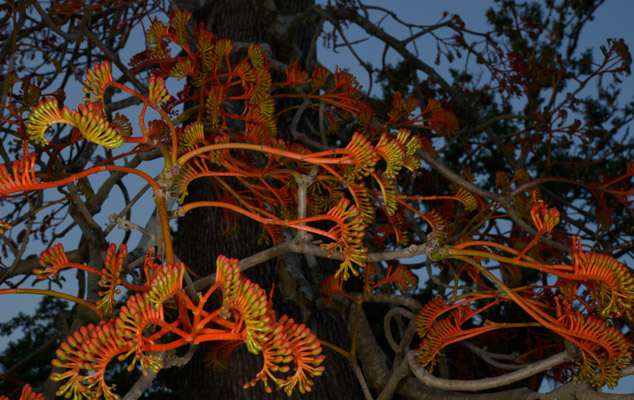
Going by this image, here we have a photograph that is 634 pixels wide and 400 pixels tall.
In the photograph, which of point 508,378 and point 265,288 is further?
point 265,288

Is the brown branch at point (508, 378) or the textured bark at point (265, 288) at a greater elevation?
the textured bark at point (265, 288)

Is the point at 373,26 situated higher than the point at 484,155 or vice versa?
the point at 373,26

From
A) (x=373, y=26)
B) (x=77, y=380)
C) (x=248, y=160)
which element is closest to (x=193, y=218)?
(x=248, y=160)

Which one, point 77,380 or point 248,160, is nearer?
point 77,380

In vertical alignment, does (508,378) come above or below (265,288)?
below

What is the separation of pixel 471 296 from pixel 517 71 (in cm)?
244

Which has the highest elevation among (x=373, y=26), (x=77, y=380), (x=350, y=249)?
(x=373, y=26)

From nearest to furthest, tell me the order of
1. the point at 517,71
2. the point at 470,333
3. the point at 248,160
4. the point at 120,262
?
the point at 120,262
the point at 470,333
the point at 248,160
the point at 517,71

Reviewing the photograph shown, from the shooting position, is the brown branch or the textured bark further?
the textured bark

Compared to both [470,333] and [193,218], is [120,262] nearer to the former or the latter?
[470,333]

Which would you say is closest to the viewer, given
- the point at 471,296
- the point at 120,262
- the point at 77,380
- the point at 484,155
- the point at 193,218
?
the point at 77,380

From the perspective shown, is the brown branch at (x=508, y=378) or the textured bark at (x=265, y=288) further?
the textured bark at (x=265, y=288)

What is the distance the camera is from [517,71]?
386 centimetres

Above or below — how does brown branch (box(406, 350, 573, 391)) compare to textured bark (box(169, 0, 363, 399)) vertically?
below
